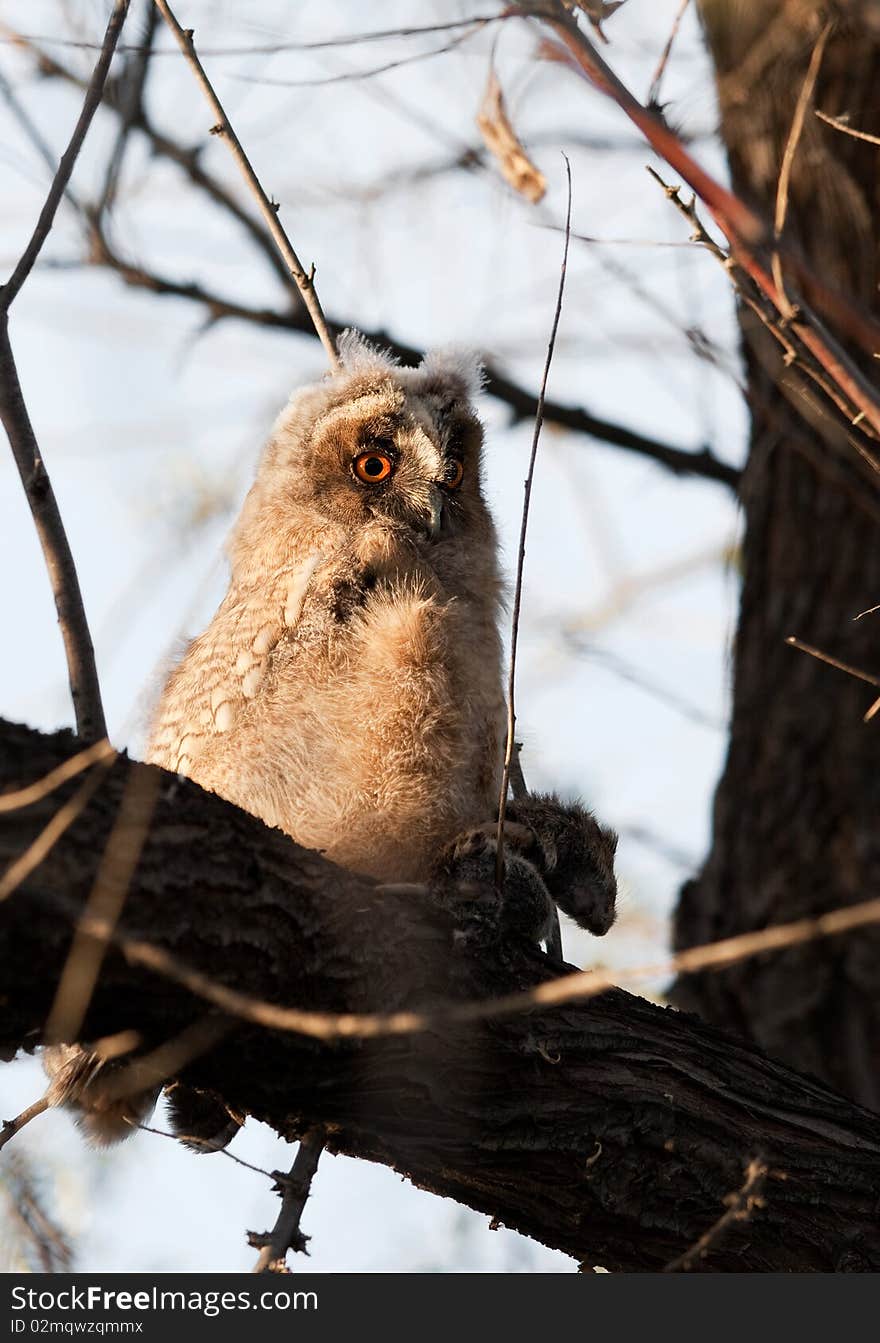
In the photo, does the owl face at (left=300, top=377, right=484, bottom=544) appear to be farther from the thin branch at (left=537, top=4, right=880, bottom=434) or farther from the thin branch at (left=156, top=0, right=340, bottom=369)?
the thin branch at (left=537, top=4, right=880, bottom=434)

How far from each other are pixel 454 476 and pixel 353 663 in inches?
40.8

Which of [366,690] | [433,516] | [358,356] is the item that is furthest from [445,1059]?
[358,356]

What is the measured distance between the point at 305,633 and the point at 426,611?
0.91ft

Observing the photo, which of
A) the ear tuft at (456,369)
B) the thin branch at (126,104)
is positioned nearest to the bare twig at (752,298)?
the ear tuft at (456,369)

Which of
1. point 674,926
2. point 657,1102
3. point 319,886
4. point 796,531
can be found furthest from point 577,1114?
point 796,531

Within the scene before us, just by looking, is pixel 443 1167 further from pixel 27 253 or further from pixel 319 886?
pixel 27 253

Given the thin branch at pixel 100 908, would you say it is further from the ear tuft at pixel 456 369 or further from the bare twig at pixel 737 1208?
the ear tuft at pixel 456 369

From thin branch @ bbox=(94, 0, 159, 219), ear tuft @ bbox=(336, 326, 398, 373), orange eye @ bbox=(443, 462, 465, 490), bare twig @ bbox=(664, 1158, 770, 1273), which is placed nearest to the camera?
bare twig @ bbox=(664, 1158, 770, 1273)

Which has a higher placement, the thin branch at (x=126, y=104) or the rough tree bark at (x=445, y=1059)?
the thin branch at (x=126, y=104)

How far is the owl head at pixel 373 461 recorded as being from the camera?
376cm

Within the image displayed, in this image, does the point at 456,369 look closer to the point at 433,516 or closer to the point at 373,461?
the point at 373,461

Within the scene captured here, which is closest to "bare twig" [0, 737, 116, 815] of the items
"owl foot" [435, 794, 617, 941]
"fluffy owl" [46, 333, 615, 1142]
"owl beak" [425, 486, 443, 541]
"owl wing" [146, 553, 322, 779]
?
"fluffy owl" [46, 333, 615, 1142]

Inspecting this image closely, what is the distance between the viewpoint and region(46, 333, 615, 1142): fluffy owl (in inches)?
122

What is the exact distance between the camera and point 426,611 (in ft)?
10.7
